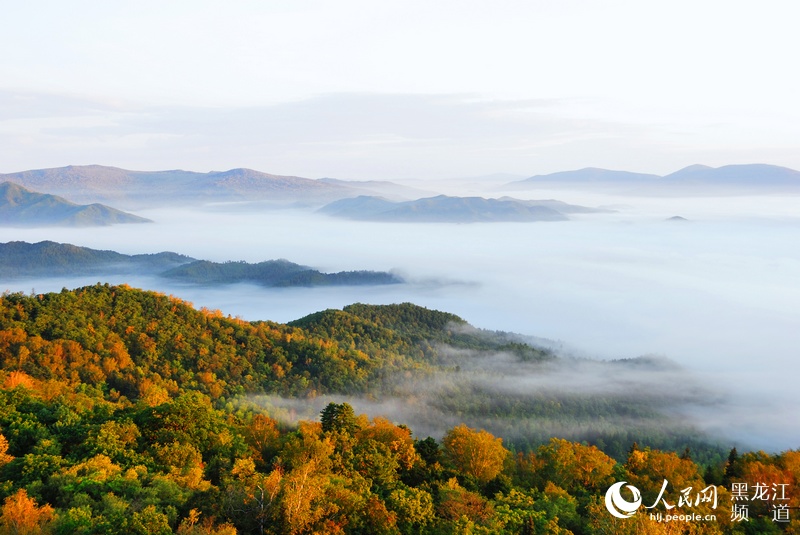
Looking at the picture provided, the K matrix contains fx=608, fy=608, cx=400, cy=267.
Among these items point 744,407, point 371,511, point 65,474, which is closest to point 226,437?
point 65,474

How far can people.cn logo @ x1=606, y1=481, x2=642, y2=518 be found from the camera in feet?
121

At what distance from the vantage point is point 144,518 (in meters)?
27.6

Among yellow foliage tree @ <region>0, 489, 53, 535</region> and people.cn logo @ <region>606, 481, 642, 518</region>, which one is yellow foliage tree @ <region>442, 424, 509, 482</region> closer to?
people.cn logo @ <region>606, 481, 642, 518</region>

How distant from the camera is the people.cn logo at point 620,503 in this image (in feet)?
121

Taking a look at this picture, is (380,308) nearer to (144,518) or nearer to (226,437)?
(226,437)

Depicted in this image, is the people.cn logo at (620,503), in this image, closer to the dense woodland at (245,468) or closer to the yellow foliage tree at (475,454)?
the dense woodland at (245,468)

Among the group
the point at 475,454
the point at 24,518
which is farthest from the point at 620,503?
the point at 24,518

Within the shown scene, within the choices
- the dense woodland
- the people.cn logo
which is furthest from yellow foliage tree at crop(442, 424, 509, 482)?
the people.cn logo

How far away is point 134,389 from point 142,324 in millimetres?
16561

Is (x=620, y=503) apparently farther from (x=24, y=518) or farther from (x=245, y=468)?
(x=24, y=518)

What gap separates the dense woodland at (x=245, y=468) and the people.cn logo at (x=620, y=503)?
70 centimetres

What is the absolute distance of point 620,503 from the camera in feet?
126

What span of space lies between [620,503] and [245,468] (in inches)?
919

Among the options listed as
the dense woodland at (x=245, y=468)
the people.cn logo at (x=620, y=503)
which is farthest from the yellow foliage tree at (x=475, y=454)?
the people.cn logo at (x=620, y=503)
